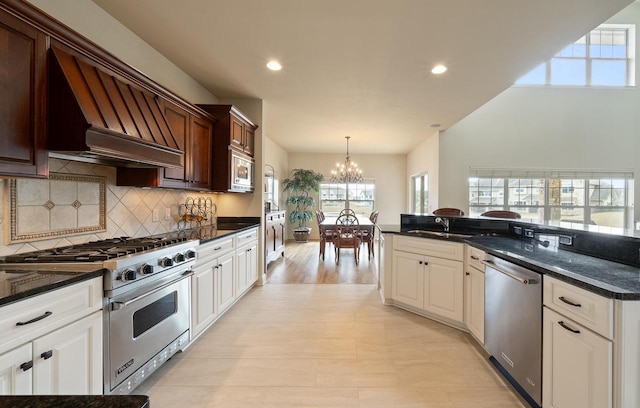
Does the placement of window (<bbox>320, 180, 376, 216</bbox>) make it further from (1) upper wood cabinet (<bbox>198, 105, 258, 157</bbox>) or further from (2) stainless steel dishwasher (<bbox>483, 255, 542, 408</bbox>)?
(2) stainless steel dishwasher (<bbox>483, 255, 542, 408</bbox>)

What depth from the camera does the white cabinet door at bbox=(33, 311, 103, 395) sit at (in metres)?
1.23

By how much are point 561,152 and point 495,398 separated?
601 centimetres

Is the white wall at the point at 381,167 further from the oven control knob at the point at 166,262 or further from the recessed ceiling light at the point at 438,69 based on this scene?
the oven control knob at the point at 166,262

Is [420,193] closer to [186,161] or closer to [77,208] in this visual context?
[186,161]

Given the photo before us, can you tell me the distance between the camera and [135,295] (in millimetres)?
1715

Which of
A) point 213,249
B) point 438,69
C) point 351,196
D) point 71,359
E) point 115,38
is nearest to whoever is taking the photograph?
point 71,359

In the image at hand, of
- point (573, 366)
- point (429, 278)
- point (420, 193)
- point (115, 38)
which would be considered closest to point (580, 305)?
point (573, 366)

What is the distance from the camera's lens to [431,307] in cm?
285

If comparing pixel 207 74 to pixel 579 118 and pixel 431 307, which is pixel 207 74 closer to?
pixel 431 307

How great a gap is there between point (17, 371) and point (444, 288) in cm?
294

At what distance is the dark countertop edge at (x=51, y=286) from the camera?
1.10m

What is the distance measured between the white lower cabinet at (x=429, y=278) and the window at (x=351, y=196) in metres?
5.47

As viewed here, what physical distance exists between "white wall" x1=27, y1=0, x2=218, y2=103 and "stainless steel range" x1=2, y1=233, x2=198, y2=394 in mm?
1545

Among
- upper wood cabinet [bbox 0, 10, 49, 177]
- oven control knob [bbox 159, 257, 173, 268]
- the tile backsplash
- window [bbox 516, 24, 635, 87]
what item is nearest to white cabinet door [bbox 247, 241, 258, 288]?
the tile backsplash
